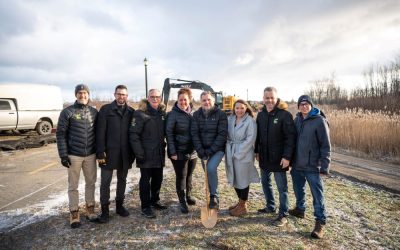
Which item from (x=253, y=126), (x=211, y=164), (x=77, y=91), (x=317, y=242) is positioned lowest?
(x=317, y=242)

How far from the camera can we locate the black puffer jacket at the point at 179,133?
460 cm

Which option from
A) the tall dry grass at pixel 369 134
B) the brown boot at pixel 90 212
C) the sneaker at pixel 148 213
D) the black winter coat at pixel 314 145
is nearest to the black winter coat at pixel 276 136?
the black winter coat at pixel 314 145

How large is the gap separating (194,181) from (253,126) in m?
2.58

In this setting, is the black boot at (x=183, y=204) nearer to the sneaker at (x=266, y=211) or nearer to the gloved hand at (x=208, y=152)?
the gloved hand at (x=208, y=152)

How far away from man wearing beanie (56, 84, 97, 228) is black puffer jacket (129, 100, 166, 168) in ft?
2.04

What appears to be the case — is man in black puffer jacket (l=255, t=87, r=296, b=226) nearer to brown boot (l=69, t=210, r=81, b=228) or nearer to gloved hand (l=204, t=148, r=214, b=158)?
gloved hand (l=204, t=148, r=214, b=158)

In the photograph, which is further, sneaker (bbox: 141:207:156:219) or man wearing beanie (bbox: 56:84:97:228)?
sneaker (bbox: 141:207:156:219)

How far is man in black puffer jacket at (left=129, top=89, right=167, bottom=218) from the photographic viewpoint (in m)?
4.47

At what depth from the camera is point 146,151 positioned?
15.0 feet

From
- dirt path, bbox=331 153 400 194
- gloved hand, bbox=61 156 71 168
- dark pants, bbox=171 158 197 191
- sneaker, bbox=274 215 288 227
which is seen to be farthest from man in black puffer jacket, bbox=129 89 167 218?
dirt path, bbox=331 153 400 194

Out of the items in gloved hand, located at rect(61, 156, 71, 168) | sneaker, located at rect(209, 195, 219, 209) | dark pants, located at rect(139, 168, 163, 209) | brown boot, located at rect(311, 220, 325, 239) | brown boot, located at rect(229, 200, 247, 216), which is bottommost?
brown boot, located at rect(311, 220, 325, 239)

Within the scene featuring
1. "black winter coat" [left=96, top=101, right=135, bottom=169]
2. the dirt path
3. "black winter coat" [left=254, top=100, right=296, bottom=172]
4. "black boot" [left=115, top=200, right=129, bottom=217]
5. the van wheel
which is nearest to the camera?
"black winter coat" [left=254, top=100, right=296, bottom=172]

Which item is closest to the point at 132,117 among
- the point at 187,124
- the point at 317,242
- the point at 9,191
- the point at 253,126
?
the point at 187,124

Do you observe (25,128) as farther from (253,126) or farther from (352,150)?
(352,150)
